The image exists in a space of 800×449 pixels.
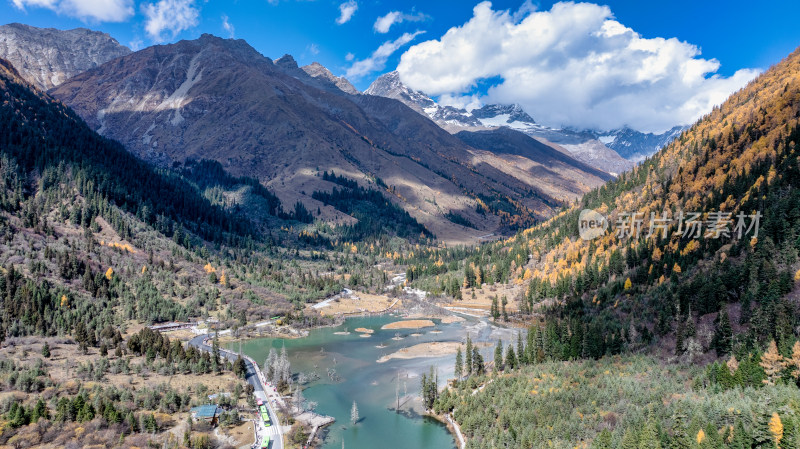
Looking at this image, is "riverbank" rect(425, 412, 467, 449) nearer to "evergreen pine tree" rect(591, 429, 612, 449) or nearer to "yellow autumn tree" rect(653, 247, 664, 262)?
"evergreen pine tree" rect(591, 429, 612, 449)

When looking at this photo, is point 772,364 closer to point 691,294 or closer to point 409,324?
point 691,294

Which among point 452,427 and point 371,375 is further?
point 371,375

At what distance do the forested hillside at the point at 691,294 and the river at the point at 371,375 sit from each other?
393 inches

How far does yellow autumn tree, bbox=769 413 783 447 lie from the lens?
46.3 meters

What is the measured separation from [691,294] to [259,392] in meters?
82.6

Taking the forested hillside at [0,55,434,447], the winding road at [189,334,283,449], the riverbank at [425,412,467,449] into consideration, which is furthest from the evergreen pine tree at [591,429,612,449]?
the forested hillside at [0,55,434,447]

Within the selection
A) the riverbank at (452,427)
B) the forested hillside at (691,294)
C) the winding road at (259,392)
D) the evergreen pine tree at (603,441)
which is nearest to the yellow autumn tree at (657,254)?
the forested hillside at (691,294)

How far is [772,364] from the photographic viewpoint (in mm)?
62344

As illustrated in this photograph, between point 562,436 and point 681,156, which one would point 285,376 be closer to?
point 562,436

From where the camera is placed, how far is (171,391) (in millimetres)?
75875

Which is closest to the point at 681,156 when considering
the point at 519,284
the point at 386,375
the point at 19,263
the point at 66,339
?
the point at 519,284

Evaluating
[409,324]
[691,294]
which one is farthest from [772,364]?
[409,324]

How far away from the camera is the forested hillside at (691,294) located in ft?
187

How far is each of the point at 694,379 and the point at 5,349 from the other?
4312 inches
